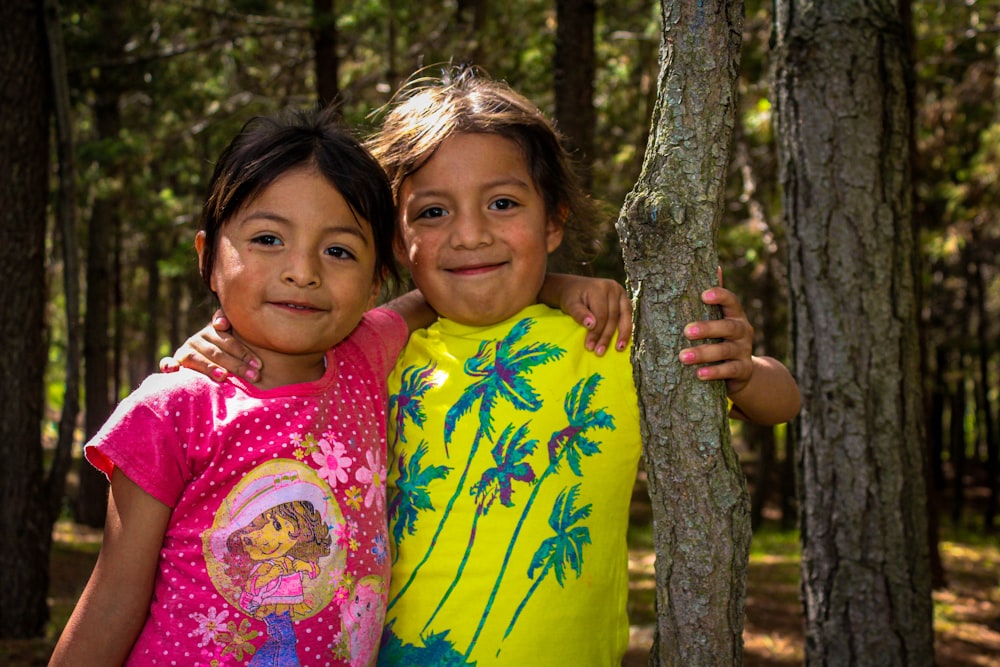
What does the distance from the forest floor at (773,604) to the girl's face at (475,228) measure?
4542mm

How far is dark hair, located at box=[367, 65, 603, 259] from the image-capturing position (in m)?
2.53

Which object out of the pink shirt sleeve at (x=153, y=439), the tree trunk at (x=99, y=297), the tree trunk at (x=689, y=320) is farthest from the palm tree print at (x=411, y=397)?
the tree trunk at (x=99, y=297)

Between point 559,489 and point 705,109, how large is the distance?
104 cm

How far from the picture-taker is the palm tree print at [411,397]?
246cm

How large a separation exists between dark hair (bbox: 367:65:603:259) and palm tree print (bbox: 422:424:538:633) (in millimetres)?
763

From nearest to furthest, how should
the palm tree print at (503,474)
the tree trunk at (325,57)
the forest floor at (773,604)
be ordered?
the palm tree print at (503,474) → the forest floor at (773,604) → the tree trunk at (325,57)

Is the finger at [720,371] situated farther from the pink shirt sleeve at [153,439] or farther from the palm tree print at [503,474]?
the pink shirt sleeve at [153,439]

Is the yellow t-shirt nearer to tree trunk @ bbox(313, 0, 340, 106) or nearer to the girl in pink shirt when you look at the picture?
the girl in pink shirt

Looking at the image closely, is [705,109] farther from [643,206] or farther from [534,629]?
[534,629]

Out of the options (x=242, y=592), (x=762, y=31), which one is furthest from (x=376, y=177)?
(x=762, y=31)

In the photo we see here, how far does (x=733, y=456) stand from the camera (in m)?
1.83

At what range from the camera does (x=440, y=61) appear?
6555mm

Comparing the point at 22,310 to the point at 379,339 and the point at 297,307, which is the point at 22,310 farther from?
the point at 297,307

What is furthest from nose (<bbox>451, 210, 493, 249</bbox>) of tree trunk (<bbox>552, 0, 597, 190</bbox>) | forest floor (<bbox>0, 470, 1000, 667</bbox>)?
tree trunk (<bbox>552, 0, 597, 190</bbox>)
